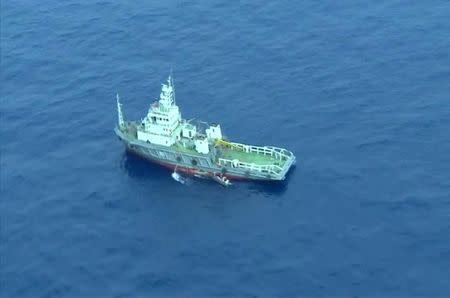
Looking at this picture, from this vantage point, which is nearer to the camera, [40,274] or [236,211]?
[40,274]

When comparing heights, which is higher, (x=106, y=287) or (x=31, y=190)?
(x=31, y=190)

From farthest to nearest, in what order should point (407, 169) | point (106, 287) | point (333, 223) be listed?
1. point (407, 169)
2. point (333, 223)
3. point (106, 287)

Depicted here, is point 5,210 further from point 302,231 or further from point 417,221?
point 417,221

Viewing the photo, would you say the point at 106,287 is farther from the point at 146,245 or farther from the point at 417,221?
the point at 417,221

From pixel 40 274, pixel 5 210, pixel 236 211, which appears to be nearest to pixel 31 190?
pixel 5 210

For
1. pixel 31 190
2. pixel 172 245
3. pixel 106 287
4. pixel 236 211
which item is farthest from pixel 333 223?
pixel 31 190

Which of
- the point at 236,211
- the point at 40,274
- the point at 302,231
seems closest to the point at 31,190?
the point at 40,274

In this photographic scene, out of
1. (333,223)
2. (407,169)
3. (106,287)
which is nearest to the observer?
(106,287)

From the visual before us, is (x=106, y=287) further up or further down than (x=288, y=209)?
further down

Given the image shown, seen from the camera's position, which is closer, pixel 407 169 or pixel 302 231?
pixel 302 231
